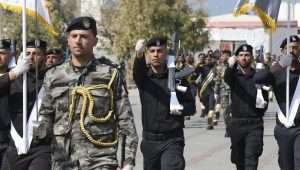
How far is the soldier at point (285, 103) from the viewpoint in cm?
1038

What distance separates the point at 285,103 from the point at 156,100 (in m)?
1.59

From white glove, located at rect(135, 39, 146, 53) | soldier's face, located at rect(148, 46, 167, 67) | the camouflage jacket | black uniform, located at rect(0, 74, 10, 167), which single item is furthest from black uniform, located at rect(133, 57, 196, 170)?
the camouflage jacket

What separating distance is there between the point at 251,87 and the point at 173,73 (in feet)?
6.93

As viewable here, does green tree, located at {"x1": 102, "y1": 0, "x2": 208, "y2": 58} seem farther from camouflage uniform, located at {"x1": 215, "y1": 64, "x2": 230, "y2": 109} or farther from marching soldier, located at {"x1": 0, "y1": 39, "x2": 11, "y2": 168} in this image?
marching soldier, located at {"x1": 0, "y1": 39, "x2": 11, "y2": 168}

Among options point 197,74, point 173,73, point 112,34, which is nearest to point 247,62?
point 173,73

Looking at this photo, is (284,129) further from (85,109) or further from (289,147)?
(85,109)

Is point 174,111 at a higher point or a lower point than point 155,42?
lower

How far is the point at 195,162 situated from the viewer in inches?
563

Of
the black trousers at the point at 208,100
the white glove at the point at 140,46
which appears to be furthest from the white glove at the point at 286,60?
the black trousers at the point at 208,100

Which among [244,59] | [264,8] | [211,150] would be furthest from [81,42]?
[211,150]

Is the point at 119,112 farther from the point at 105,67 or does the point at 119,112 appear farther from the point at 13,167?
the point at 13,167

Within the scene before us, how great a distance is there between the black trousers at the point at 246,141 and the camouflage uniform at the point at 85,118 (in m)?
5.07

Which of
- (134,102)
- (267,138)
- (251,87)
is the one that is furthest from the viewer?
(134,102)

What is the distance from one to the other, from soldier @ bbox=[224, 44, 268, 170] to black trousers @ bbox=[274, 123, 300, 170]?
3.32ft
